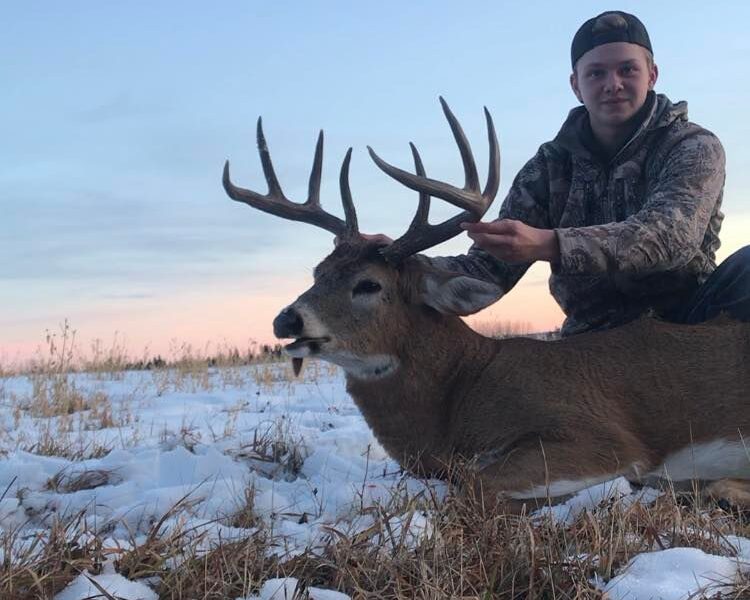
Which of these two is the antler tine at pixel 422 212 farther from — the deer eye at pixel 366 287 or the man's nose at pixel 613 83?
the man's nose at pixel 613 83

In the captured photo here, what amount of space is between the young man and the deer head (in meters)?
0.43

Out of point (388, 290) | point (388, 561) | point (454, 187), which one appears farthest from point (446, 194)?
point (388, 561)

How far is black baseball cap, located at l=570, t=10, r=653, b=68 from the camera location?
18.8 ft

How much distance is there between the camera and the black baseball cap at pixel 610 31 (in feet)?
18.8

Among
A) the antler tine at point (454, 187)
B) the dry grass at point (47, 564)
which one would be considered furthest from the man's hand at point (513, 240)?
the dry grass at point (47, 564)

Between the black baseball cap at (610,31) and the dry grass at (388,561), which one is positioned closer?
the dry grass at (388,561)

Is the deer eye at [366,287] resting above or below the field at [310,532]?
above

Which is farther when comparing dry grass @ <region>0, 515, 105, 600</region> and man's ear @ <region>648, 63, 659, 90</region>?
man's ear @ <region>648, 63, 659, 90</region>

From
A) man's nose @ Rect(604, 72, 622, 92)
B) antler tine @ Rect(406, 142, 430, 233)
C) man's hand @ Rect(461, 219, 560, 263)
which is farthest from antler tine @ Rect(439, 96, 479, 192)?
man's nose @ Rect(604, 72, 622, 92)

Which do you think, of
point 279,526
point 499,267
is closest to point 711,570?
point 279,526

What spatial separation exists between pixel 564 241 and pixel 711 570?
87.9 inches

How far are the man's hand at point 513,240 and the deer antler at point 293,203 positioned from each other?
37.8 inches

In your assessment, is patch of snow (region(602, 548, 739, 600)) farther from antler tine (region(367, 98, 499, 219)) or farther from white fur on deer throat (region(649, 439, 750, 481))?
antler tine (region(367, 98, 499, 219))

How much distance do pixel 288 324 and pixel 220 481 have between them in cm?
82
